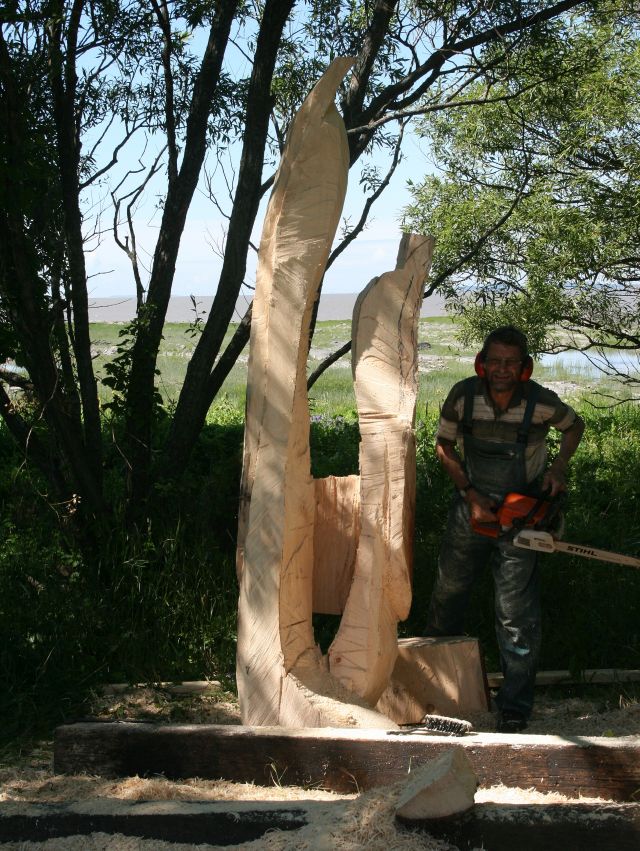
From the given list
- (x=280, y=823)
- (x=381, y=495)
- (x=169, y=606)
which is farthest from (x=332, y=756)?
(x=169, y=606)

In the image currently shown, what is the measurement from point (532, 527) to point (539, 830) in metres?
1.65

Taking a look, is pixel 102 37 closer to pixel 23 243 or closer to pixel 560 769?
pixel 23 243

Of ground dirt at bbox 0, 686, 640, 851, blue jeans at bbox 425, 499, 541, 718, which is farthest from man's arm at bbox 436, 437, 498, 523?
ground dirt at bbox 0, 686, 640, 851

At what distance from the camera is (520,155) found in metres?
7.47

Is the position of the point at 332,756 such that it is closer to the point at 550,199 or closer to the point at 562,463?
Answer: the point at 562,463

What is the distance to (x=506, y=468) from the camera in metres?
3.97

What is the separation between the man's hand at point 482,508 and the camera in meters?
3.90

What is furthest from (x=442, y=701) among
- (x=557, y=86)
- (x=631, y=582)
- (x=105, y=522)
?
(x=557, y=86)

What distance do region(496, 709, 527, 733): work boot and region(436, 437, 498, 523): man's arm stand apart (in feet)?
2.70

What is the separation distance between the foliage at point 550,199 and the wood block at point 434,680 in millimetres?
2862

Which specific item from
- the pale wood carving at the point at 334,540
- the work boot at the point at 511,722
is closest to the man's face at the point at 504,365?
the pale wood carving at the point at 334,540

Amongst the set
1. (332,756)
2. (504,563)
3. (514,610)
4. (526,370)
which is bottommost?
(332,756)

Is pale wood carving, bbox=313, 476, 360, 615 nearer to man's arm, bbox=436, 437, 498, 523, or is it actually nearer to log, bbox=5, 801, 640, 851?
man's arm, bbox=436, 437, 498, 523

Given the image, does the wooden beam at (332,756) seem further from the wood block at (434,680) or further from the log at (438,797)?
the wood block at (434,680)
